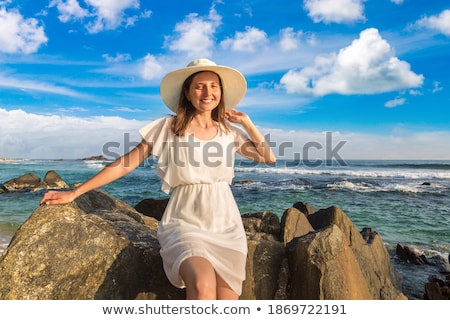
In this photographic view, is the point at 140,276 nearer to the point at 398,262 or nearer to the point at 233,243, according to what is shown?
the point at 233,243

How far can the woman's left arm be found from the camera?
3398 millimetres

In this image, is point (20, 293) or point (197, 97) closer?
point (20, 293)

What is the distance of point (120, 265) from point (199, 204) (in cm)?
85

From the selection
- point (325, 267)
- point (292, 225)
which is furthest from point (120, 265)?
point (292, 225)

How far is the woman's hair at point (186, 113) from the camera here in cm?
323

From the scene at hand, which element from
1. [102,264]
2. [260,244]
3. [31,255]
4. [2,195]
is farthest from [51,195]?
[2,195]

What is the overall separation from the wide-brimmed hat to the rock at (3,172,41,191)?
2074 centimetres

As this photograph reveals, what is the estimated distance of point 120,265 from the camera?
3.14 metres

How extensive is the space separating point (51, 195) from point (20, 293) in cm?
80

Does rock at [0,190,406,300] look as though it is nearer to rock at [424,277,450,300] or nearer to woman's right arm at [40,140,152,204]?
woman's right arm at [40,140,152,204]

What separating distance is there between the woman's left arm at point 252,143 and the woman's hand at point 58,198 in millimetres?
1532

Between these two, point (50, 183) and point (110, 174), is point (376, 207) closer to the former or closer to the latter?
point (110, 174)

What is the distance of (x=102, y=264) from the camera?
3.09m

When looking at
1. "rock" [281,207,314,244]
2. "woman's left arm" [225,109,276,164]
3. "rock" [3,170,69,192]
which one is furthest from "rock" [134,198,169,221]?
"rock" [3,170,69,192]
